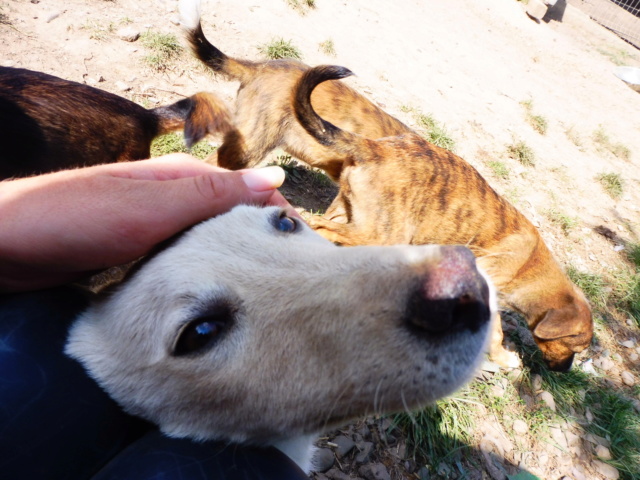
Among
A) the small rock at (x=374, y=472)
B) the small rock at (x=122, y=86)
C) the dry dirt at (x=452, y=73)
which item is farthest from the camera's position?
the dry dirt at (x=452, y=73)

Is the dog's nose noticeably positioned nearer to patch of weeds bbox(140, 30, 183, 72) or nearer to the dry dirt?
the dry dirt

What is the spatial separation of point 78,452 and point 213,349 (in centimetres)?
57

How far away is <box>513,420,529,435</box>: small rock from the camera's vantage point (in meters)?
3.65

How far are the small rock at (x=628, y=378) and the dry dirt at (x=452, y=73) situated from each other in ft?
2.31

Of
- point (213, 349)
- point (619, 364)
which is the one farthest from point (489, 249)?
point (213, 349)

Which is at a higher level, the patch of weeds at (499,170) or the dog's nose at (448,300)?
the dog's nose at (448,300)

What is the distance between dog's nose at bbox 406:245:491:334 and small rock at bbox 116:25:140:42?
5757 millimetres

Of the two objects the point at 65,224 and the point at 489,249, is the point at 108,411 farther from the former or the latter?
the point at 489,249

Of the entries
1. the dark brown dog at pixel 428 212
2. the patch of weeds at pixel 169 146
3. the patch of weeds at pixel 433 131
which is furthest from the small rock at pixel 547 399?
the patch of weeds at pixel 169 146

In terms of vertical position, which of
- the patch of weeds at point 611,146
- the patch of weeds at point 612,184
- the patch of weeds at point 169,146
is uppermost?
the patch of weeds at point 611,146

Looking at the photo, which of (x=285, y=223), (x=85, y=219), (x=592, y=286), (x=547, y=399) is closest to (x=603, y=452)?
(x=547, y=399)

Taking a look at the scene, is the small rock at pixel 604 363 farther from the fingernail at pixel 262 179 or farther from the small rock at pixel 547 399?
the fingernail at pixel 262 179

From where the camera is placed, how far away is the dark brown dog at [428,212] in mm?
4078

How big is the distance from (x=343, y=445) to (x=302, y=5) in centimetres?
778
